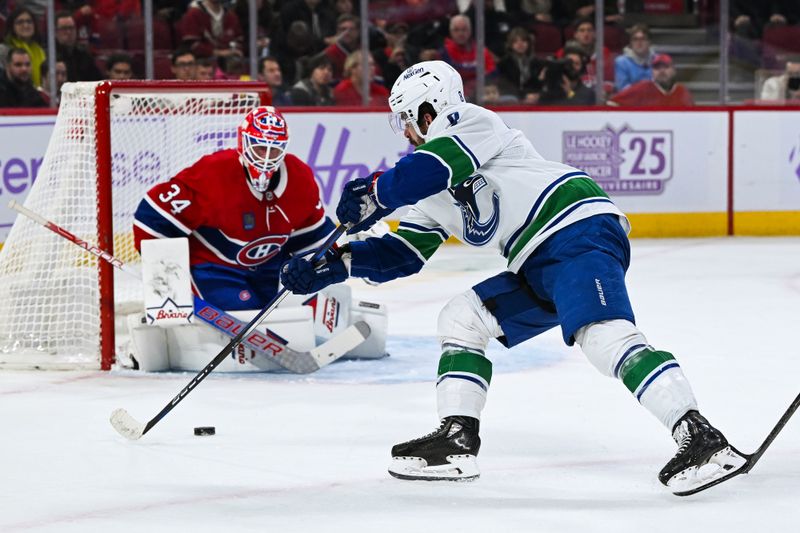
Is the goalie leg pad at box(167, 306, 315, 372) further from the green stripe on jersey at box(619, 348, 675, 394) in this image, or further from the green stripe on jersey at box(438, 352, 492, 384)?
the green stripe on jersey at box(619, 348, 675, 394)

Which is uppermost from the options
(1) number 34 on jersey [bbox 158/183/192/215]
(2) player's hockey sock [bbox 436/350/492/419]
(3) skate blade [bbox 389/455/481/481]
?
(1) number 34 on jersey [bbox 158/183/192/215]

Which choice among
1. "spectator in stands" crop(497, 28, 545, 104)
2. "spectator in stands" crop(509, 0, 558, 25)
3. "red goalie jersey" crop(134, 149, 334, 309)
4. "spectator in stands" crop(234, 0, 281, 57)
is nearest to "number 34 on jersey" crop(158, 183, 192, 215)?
"red goalie jersey" crop(134, 149, 334, 309)

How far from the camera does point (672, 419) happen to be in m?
2.51

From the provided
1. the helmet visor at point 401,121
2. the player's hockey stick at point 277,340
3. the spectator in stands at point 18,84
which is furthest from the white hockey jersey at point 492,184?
the spectator in stands at point 18,84

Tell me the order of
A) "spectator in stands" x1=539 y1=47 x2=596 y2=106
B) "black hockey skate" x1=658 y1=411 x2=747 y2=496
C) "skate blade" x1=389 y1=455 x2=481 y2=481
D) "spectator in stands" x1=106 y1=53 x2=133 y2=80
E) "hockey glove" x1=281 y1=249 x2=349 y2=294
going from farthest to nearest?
"spectator in stands" x1=539 y1=47 x2=596 y2=106, "spectator in stands" x1=106 y1=53 x2=133 y2=80, "hockey glove" x1=281 y1=249 x2=349 y2=294, "skate blade" x1=389 y1=455 x2=481 y2=481, "black hockey skate" x1=658 y1=411 x2=747 y2=496

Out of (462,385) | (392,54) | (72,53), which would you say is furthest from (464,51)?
(462,385)

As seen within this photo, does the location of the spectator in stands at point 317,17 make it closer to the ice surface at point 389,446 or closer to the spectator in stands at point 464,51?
the spectator in stands at point 464,51

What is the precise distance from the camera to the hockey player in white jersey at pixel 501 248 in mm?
2594

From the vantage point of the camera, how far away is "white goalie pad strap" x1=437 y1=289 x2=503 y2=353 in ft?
9.21

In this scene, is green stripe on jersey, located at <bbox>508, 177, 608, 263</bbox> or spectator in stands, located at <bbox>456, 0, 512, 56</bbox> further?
spectator in stands, located at <bbox>456, 0, 512, 56</bbox>

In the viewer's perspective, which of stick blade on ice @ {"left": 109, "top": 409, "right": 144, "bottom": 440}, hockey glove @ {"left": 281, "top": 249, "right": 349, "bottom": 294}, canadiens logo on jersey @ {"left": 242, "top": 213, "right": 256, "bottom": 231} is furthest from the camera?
canadiens logo on jersey @ {"left": 242, "top": 213, "right": 256, "bottom": 231}

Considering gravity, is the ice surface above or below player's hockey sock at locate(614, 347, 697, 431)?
below

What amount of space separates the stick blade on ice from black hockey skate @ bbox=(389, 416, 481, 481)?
69cm

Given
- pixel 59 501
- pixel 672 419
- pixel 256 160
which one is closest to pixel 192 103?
pixel 256 160
